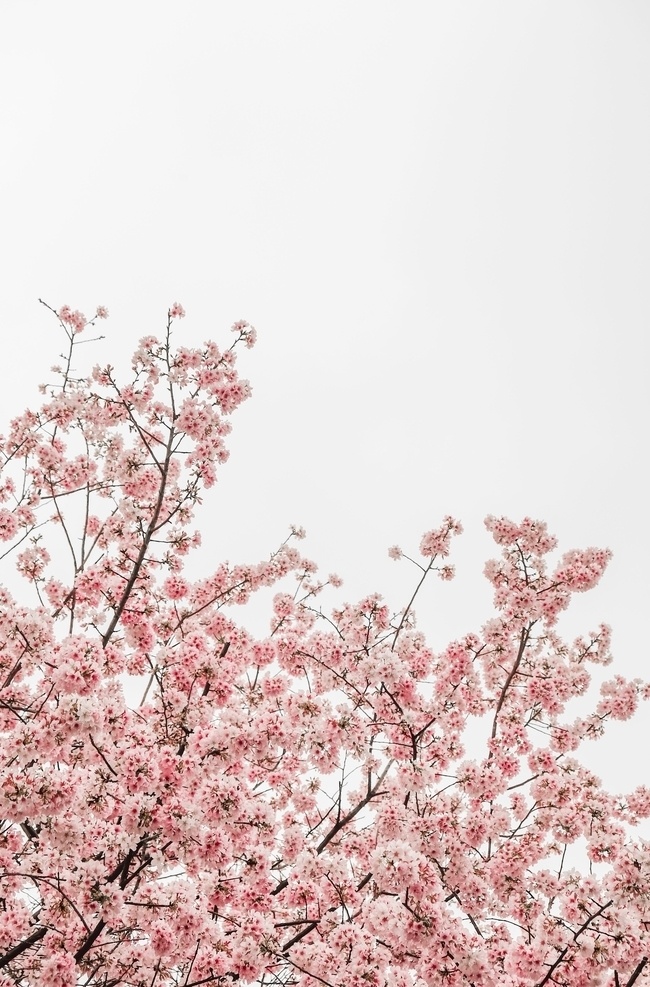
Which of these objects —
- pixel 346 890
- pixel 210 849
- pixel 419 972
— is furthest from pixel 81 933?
pixel 419 972

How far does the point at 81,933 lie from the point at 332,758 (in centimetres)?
276

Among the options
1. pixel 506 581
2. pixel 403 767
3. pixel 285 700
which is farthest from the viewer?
pixel 506 581

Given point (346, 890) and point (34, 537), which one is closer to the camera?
point (346, 890)

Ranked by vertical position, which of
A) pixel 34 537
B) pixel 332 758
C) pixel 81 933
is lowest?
pixel 81 933

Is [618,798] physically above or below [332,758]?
above

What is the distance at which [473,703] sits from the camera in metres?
9.89

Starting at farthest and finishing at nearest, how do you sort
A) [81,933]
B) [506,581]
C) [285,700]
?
A: [506,581], [285,700], [81,933]

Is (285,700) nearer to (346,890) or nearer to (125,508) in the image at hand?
(346,890)

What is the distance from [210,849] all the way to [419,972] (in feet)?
7.58

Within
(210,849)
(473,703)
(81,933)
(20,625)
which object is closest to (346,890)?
(210,849)

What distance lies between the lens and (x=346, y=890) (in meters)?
7.19

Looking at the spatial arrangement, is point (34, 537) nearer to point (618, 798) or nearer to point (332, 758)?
point (332, 758)

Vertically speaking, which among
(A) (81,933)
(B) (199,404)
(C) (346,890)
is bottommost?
(A) (81,933)

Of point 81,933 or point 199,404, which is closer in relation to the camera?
point 81,933
